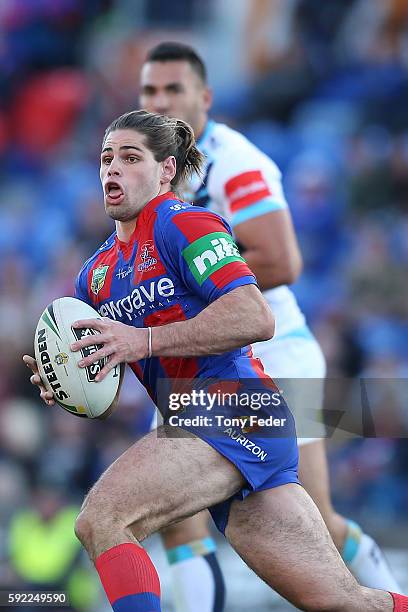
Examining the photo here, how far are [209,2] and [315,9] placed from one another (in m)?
1.95

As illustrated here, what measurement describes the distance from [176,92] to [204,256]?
2292 mm

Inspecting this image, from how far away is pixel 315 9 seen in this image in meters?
13.1

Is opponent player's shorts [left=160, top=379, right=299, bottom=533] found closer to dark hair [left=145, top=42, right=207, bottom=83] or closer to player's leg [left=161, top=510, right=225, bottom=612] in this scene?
player's leg [left=161, top=510, right=225, bottom=612]

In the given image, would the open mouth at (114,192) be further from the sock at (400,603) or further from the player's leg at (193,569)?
the player's leg at (193,569)

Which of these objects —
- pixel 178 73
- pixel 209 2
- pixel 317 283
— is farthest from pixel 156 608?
pixel 209 2

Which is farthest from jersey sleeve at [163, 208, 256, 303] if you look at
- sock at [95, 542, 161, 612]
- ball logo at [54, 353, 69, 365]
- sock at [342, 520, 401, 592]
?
sock at [342, 520, 401, 592]

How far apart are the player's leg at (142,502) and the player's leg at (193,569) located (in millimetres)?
1680

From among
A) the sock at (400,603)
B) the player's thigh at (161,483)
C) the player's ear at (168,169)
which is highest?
the player's ear at (168,169)

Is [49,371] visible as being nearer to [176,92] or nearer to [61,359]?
[61,359]

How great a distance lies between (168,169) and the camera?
4.80m

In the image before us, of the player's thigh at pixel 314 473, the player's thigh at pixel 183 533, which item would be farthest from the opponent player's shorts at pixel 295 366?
the player's thigh at pixel 183 533

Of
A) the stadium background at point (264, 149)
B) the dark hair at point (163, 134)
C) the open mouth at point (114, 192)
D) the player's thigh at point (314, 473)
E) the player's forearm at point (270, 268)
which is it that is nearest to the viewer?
the open mouth at point (114, 192)

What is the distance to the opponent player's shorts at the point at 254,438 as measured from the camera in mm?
4391

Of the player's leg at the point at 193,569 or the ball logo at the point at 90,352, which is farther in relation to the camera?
the player's leg at the point at 193,569
